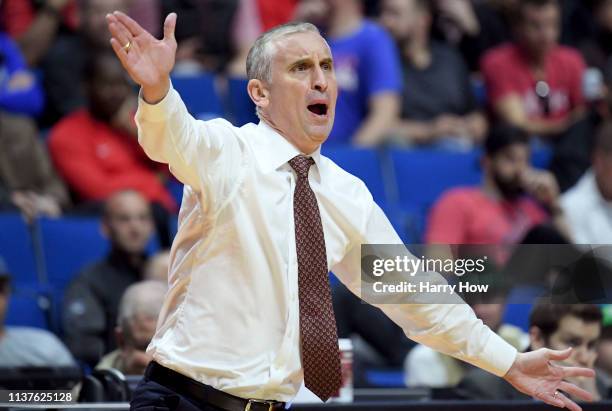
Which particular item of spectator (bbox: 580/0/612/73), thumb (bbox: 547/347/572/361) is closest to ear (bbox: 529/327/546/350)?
thumb (bbox: 547/347/572/361)

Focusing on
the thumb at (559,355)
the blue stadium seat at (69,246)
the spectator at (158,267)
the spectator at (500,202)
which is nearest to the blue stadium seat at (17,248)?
the blue stadium seat at (69,246)

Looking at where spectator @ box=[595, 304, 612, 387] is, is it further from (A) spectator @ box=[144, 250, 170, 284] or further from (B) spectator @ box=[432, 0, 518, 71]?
(B) spectator @ box=[432, 0, 518, 71]

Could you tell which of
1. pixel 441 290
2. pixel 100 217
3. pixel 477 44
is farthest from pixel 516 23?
pixel 441 290

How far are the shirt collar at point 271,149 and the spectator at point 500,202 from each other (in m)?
2.97

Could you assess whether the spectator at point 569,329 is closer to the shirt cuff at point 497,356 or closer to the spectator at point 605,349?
the spectator at point 605,349

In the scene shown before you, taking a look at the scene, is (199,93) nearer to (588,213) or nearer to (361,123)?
(361,123)

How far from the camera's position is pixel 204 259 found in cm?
318

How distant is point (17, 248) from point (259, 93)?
2896 mm

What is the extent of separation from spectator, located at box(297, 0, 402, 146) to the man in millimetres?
3578

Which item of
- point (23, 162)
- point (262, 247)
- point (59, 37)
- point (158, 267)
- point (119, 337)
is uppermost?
point (59, 37)

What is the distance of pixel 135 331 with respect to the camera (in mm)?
4355

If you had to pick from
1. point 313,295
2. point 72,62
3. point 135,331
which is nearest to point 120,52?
point 313,295

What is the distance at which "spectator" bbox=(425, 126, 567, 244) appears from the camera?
634 cm

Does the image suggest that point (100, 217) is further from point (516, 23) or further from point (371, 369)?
point (516, 23)
